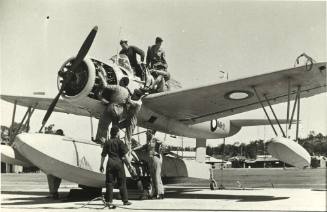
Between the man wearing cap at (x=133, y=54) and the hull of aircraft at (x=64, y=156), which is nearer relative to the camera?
the hull of aircraft at (x=64, y=156)

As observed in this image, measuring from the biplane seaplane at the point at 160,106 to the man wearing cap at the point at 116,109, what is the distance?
0.23m

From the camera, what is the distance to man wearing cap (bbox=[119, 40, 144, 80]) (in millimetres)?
11227

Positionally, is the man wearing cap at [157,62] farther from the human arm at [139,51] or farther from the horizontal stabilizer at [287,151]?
the horizontal stabilizer at [287,151]

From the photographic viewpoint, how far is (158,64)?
11.5 meters

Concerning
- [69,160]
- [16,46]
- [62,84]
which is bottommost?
[69,160]

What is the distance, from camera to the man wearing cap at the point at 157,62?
11344 mm

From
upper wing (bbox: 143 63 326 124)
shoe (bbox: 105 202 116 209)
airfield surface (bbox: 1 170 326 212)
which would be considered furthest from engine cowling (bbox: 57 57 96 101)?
shoe (bbox: 105 202 116 209)

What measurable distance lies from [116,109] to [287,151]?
3907 millimetres

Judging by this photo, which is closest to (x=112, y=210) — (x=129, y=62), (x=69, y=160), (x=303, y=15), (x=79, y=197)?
(x=69, y=160)

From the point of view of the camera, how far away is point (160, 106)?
37.3ft

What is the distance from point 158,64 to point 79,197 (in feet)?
14.0

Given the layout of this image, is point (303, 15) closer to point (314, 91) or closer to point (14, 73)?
point (314, 91)

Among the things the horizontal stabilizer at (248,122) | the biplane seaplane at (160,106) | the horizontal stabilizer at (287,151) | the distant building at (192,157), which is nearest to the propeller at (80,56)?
the biplane seaplane at (160,106)

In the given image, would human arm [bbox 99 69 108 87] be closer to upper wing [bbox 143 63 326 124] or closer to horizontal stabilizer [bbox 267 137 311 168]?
upper wing [bbox 143 63 326 124]
